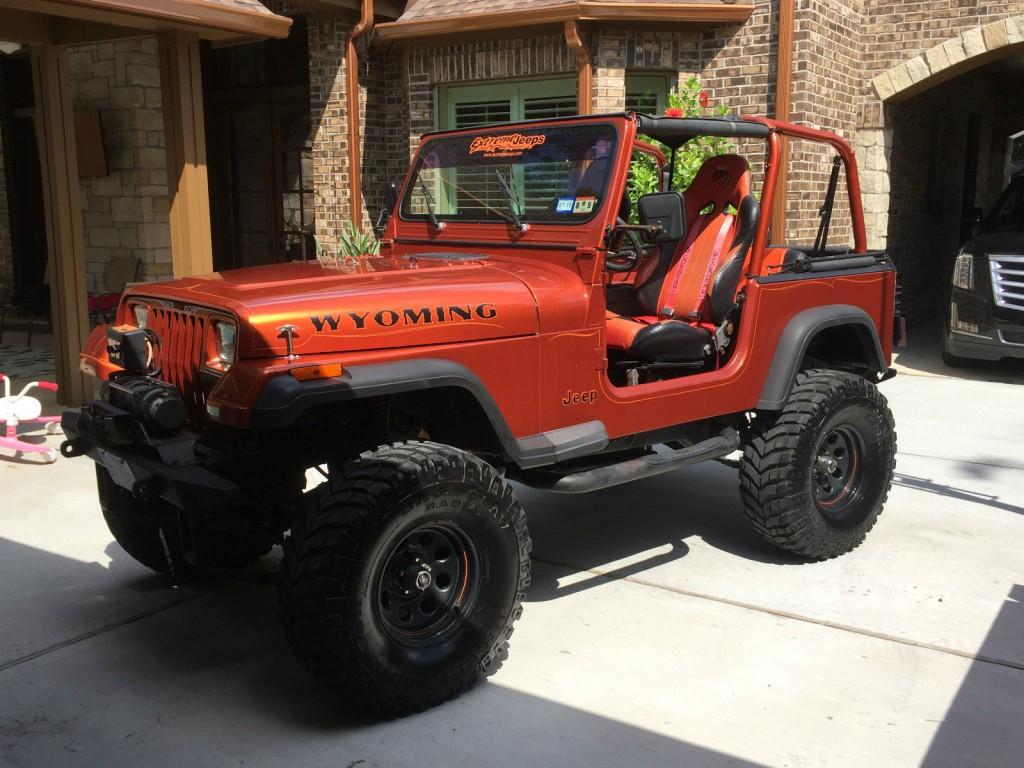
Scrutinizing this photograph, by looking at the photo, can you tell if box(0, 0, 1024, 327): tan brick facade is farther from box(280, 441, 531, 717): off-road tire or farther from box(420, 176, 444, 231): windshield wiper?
box(280, 441, 531, 717): off-road tire

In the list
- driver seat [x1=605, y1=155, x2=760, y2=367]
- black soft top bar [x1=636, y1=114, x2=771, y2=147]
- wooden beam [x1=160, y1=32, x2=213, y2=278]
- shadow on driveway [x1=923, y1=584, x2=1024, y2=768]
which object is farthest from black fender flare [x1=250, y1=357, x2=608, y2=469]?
wooden beam [x1=160, y1=32, x2=213, y2=278]

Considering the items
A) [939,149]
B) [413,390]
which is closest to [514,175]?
[413,390]

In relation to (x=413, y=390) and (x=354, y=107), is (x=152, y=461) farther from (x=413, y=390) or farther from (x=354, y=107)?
(x=354, y=107)

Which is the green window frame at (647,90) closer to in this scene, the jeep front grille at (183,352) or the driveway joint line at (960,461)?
the driveway joint line at (960,461)

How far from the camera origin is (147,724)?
310cm

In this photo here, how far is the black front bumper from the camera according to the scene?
9.59 ft

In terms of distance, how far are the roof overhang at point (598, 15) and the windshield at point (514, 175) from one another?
4.53m

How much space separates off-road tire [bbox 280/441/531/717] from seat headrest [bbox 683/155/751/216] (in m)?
1.97

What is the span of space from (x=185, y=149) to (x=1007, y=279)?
700 centimetres

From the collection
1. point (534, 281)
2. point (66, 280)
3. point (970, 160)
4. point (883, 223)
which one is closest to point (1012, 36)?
point (883, 223)

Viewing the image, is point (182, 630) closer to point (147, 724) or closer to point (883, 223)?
point (147, 724)

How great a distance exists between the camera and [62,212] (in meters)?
7.04

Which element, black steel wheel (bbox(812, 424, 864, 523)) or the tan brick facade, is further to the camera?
the tan brick facade

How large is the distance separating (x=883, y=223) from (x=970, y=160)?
4.53 m
